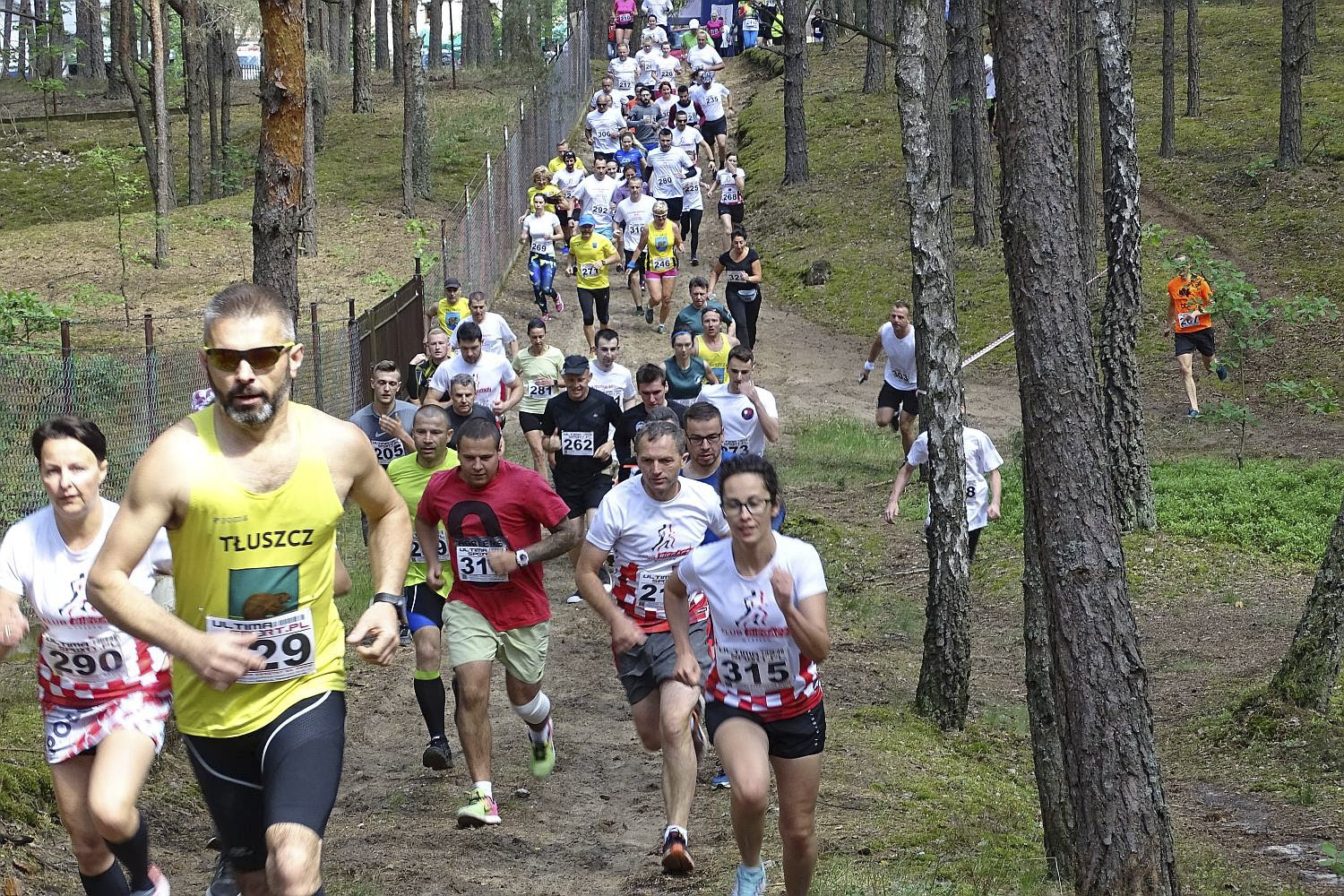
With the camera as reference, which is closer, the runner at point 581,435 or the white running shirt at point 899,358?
the runner at point 581,435

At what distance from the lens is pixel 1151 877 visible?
6277 millimetres

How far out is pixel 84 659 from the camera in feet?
17.5

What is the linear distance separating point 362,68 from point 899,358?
30.8m

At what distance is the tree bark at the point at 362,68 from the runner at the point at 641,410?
29604mm

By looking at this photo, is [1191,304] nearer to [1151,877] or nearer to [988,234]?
[988,234]

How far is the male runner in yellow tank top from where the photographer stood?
4.01m

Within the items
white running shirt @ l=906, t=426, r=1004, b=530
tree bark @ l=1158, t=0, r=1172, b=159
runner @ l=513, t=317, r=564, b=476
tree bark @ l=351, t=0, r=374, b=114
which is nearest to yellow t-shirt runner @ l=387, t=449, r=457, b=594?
white running shirt @ l=906, t=426, r=1004, b=530

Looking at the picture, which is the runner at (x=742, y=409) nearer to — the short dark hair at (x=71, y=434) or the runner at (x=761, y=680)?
the runner at (x=761, y=680)

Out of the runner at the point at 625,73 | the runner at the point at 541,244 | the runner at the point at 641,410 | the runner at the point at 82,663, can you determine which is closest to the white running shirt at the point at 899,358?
the runner at the point at 641,410

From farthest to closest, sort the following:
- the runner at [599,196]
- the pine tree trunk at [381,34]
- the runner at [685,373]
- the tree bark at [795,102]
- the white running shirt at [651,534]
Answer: the pine tree trunk at [381,34] → the tree bark at [795,102] → the runner at [599,196] → the runner at [685,373] → the white running shirt at [651,534]

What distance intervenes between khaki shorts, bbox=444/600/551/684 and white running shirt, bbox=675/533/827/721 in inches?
85.9

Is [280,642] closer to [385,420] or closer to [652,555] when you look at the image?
[652,555]

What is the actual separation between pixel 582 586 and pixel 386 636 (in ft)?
9.47

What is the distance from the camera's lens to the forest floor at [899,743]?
7.11m
